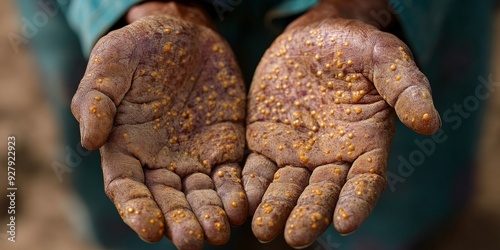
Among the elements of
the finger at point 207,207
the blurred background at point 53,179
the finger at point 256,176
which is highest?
the finger at point 207,207

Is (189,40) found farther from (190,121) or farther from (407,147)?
(407,147)

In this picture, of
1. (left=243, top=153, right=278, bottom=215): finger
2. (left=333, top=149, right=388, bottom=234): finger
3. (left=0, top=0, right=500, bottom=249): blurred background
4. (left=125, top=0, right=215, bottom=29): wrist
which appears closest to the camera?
(left=333, top=149, right=388, bottom=234): finger

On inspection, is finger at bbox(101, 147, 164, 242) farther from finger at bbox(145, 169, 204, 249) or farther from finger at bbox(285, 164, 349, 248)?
finger at bbox(285, 164, 349, 248)

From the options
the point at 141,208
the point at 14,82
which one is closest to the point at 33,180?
the point at 14,82

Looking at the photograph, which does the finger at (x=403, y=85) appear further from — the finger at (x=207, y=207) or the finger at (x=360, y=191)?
the finger at (x=207, y=207)

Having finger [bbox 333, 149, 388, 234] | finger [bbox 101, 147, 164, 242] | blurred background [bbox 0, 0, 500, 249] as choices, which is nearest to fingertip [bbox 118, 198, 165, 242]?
finger [bbox 101, 147, 164, 242]

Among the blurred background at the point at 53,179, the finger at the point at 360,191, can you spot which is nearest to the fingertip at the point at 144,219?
the finger at the point at 360,191

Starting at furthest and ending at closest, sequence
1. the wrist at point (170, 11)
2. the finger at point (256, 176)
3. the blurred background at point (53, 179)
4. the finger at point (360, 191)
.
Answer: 1. the blurred background at point (53, 179)
2. the wrist at point (170, 11)
3. the finger at point (256, 176)
4. the finger at point (360, 191)
